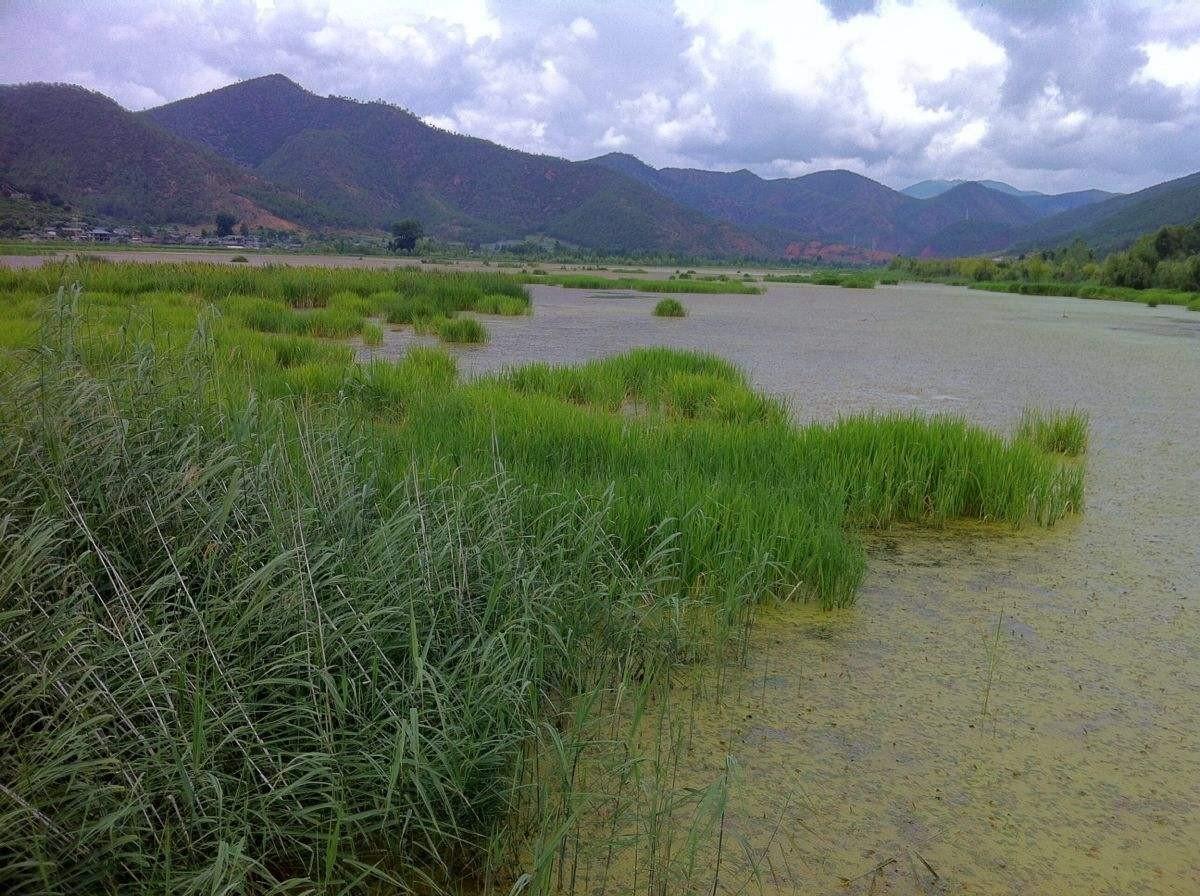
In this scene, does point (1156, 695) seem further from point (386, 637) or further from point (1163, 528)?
point (386, 637)

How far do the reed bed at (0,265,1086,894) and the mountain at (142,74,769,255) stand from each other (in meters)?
86.3

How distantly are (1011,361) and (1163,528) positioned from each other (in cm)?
583

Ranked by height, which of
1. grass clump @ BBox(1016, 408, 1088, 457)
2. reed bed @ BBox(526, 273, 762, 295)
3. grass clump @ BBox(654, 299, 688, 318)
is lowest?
reed bed @ BBox(526, 273, 762, 295)

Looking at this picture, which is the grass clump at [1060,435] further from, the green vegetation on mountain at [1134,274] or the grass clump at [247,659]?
the green vegetation on mountain at [1134,274]

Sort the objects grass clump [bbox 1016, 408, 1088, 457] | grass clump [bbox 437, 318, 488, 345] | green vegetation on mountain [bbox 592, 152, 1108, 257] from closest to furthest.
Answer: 1. grass clump [bbox 1016, 408, 1088, 457]
2. grass clump [bbox 437, 318, 488, 345]
3. green vegetation on mountain [bbox 592, 152, 1108, 257]

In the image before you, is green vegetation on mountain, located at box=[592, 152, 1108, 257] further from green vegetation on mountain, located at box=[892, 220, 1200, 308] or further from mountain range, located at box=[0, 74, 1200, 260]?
green vegetation on mountain, located at box=[892, 220, 1200, 308]

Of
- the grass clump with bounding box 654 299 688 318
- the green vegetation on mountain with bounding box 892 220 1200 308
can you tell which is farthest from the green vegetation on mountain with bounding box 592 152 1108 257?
the grass clump with bounding box 654 299 688 318

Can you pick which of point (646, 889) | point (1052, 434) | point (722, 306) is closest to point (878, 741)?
point (646, 889)

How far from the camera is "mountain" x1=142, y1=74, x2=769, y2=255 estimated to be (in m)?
92.1

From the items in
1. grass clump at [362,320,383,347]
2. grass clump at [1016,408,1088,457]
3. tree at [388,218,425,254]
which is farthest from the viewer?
tree at [388,218,425,254]

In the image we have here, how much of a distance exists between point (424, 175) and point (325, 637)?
112 metres

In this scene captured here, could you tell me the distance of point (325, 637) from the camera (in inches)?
62.3

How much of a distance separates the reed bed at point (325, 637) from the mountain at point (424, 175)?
86269mm

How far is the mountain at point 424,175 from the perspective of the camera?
92125 millimetres
